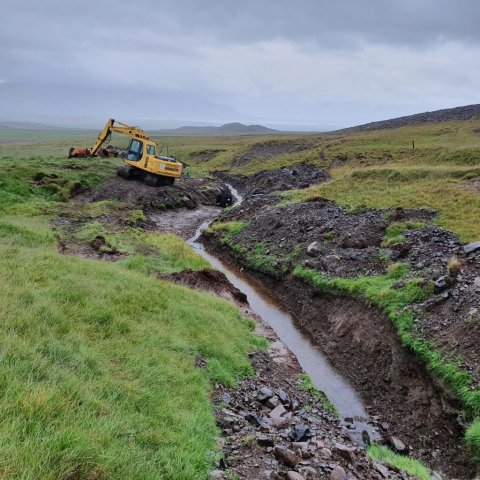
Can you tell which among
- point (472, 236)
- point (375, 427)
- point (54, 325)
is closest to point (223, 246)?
point (472, 236)

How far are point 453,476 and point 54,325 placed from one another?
9400mm

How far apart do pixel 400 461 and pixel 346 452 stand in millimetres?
2245

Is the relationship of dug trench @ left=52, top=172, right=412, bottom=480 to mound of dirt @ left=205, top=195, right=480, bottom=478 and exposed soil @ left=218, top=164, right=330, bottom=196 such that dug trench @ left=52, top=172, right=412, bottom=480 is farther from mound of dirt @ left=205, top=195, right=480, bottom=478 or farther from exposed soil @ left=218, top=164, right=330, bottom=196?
exposed soil @ left=218, top=164, right=330, bottom=196

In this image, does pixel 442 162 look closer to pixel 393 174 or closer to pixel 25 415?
pixel 393 174

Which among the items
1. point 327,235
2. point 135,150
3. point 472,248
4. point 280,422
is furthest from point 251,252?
point 135,150

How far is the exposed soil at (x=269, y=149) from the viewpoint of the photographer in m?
83.0

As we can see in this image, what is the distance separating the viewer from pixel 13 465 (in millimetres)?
4992

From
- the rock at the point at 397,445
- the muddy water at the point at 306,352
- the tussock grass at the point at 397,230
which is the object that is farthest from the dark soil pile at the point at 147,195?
the rock at the point at 397,445

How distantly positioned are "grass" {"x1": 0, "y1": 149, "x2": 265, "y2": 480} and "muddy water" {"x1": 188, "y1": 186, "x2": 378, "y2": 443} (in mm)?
2360

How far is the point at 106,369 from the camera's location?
8.72 metres

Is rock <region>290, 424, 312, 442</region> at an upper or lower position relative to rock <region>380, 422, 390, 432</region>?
upper

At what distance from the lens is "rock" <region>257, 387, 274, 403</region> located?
11219 mm

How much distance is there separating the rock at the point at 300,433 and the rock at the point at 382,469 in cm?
135

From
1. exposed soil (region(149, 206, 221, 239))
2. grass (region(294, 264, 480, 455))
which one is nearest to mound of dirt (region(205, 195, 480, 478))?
grass (region(294, 264, 480, 455))
